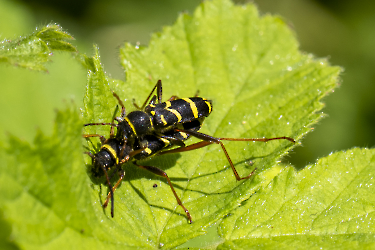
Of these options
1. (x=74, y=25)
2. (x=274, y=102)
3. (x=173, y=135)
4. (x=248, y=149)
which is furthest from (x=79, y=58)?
(x=74, y=25)

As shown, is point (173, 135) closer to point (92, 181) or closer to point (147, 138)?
point (147, 138)

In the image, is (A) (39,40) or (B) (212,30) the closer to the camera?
(A) (39,40)

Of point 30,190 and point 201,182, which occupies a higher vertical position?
point 30,190

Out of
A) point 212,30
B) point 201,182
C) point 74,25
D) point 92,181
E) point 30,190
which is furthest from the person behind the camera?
point 74,25

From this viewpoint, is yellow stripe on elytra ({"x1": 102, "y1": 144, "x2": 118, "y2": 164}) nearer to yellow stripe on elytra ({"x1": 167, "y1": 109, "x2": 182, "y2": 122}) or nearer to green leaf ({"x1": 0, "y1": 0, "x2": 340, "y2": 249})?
green leaf ({"x1": 0, "y1": 0, "x2": 340, "y2": 249})

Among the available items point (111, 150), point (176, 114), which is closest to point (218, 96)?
point (176, 114)

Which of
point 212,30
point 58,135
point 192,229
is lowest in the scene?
point 192,229

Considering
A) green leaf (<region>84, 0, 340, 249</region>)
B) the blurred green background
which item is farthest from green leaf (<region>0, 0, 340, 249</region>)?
the blurred green background
